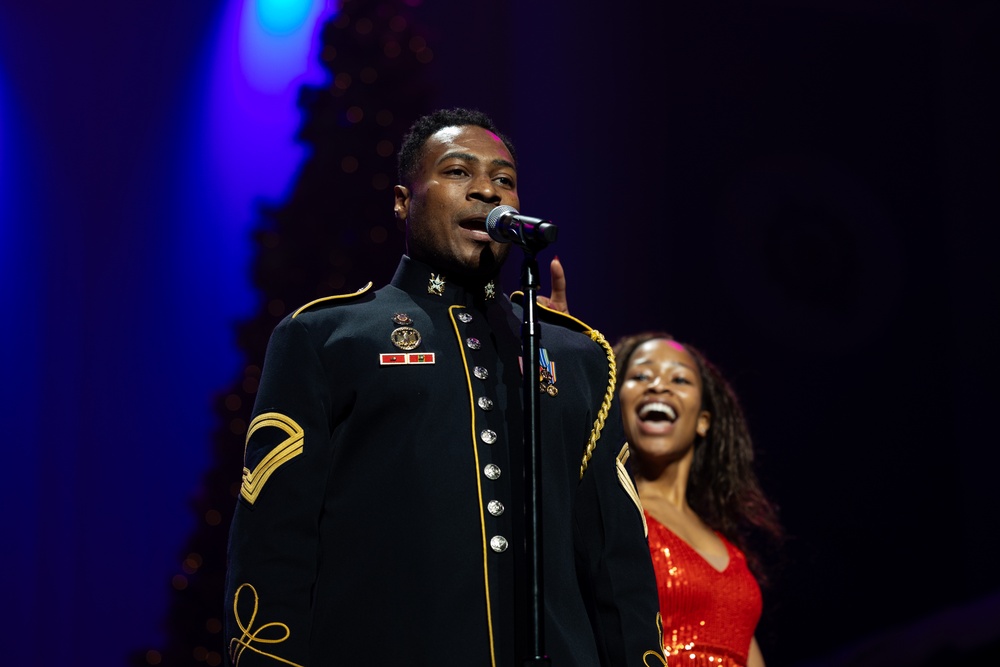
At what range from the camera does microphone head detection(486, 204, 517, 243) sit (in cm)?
181

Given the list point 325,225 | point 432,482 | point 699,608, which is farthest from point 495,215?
point 325,225

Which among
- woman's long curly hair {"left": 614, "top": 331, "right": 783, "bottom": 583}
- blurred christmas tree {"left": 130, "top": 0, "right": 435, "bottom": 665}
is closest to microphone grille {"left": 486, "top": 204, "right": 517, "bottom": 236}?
woman's long curly hair {"left": 614, "top": 331, "right": 783, "bottom": 583}

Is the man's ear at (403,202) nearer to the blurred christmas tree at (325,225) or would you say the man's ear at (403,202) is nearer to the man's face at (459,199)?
the man's face at (459,199)

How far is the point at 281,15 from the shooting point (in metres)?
5.20

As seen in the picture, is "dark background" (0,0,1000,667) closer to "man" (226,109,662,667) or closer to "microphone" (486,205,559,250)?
"man" (226,109,662,667)

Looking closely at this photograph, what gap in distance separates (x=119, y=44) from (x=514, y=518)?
3.88 m

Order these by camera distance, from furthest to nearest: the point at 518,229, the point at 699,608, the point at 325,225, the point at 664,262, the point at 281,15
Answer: the point at 281,15, the point at 664,262, the point at 325,225, the point at 699,608, the point at 518,229

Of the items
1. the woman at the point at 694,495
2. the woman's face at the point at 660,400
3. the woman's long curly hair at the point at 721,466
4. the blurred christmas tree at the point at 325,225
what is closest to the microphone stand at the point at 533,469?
the woman at the point at 694,495

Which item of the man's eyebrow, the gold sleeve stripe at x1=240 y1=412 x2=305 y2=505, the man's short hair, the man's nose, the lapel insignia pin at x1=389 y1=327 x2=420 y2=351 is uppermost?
the man's short hair

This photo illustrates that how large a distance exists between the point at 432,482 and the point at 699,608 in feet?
5.39

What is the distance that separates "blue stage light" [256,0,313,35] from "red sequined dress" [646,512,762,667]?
3.10 m

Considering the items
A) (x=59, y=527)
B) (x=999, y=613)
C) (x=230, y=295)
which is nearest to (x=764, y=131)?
(x=230, y=295)

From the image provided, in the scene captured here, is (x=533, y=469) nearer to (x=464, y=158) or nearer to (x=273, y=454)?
(x=273, y=454)

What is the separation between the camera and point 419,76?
16.8 ft
